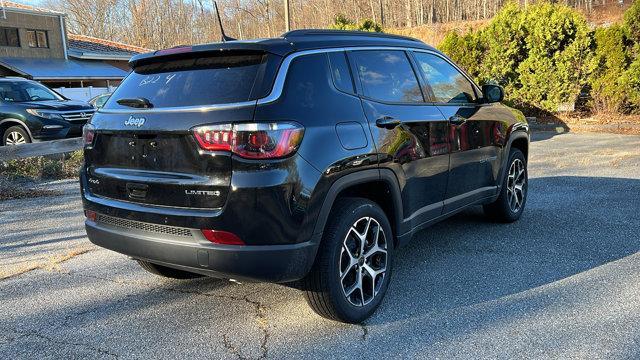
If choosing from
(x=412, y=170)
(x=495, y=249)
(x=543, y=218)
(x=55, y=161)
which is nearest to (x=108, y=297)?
(x=412, y=170)

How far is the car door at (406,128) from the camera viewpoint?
11.8 feet

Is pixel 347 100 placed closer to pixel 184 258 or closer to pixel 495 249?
pixel 184 258

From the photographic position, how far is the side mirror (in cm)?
501

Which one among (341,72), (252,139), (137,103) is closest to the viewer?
(252,139)

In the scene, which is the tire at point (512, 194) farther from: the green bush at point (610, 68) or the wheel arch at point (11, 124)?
the wheel arch at point (11, 124)

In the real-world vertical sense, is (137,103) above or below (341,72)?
below

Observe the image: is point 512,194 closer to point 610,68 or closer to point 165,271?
point 165,271

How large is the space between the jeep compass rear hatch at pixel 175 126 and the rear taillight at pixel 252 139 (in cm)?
2

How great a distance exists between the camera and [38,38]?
31594 millimetres

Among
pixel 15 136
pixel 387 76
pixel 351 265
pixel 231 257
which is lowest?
pixel 351 265

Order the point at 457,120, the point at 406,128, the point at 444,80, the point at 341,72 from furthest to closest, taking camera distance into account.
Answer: the point at 444,80 < the point at 457,120 < the point at 406,128 < the point at 341,72

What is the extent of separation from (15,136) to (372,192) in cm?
985

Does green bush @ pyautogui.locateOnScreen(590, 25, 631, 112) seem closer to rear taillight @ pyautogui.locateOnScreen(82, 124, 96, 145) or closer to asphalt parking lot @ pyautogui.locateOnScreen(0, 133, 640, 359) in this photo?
asphalt parking lot @ pyautogui.locateOnScreen(0, 133, 640, 359)

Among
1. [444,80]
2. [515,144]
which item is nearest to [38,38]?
[515,144]
